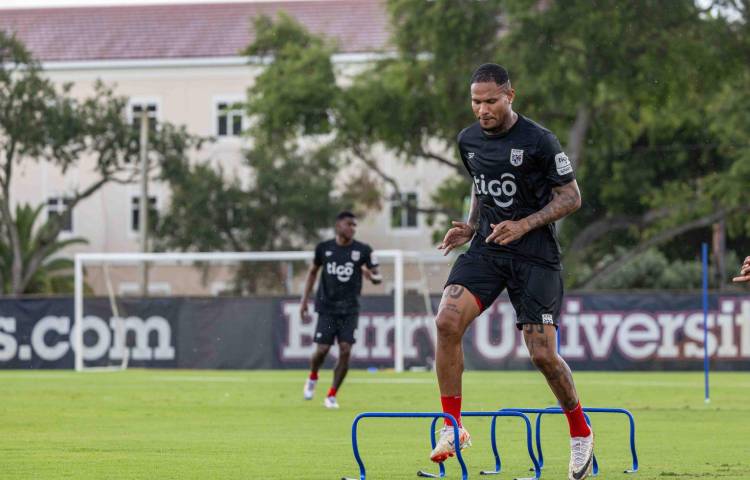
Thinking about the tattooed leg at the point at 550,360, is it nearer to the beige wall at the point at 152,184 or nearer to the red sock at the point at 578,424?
the red sock at the point at 578,424

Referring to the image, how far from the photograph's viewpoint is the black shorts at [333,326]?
1961 centimetres

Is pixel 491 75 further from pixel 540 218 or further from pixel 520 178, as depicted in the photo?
pixel 540 218

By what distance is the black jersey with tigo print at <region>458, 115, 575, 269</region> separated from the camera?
9.45 metres

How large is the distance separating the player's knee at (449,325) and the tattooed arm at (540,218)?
520 mm

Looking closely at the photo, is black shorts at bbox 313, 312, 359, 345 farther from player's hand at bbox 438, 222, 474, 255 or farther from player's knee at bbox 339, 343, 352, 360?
player's hand at bbox 438, 222, 474, 255

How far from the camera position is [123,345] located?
32.3 meters

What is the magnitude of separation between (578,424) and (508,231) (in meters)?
1.24

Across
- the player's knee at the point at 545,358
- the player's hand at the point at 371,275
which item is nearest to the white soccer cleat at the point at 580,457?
the player's knee at the point at 545,358

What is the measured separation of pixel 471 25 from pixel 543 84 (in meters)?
2.54

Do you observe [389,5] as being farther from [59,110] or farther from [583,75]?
[59,110]

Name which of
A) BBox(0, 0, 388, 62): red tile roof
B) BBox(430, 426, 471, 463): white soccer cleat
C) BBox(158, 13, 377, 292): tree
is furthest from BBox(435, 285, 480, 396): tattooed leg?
BBox(0, 0, 388, 62): red tile roof

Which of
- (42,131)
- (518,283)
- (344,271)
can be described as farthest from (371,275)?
(42,131)

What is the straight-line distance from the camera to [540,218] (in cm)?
937

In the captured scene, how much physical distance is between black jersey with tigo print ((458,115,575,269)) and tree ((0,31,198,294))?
4377cm
